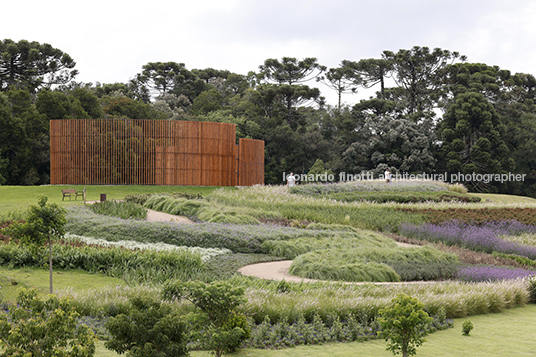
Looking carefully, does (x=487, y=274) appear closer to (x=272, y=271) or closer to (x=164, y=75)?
(x=272, y=271)

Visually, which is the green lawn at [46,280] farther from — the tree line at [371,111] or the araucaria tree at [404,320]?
the tree line at [371,111]

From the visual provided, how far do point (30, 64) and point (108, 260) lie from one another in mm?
37921

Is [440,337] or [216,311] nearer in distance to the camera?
[216,311]

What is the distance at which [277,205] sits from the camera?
18.5m

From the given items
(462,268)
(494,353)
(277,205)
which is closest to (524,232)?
(462,268)

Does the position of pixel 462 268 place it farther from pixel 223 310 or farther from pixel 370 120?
pixel 370 120

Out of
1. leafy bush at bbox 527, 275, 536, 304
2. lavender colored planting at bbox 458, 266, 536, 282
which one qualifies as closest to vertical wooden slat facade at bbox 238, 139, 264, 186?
lavender colored planting at bbox 458, 266, 536, 282

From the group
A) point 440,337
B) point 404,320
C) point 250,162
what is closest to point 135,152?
point 250,162

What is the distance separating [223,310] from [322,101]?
48.0 meters

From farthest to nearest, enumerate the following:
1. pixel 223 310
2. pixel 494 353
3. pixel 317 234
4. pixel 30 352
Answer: pixel 317 234 < pixel 494 353 < pixel 223 310 < pixel 30 352

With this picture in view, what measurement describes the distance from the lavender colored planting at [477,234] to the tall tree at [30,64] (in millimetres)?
35344

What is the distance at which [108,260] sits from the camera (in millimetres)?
8820

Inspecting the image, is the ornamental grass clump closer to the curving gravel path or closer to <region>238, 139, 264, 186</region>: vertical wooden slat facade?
the curving gravel path

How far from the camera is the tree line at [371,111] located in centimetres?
4066
